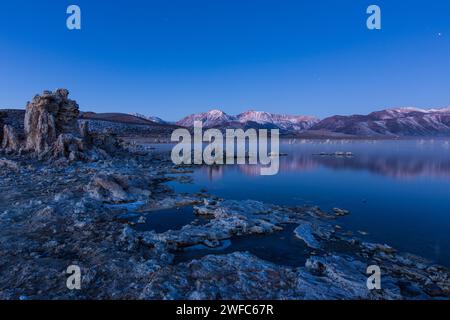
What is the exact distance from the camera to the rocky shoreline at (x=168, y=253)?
664 cm

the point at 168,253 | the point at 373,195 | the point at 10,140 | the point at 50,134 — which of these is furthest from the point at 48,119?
the point at 373,195

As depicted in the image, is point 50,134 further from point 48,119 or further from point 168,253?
point 168,253

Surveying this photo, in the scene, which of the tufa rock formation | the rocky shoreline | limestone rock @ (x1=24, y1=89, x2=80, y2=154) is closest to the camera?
the rocky shoreline

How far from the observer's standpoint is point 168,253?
8.87 meters

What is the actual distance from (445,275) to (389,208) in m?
8.76

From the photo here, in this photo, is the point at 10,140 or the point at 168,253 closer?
the point at 168,253

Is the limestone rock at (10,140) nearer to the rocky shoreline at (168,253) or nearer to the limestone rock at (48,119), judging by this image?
the limestone rock at (48,119)

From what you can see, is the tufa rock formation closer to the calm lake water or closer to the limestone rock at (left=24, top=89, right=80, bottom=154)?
the limestone rock at (left=24, top=89, right=80, bottom=154)

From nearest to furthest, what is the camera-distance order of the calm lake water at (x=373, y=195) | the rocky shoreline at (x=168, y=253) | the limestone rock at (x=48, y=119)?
the rocky shoreline at (x=168, y=253) < the calm lake water at (x=373, y=195) < the limestone rock at (x=48, y=119)

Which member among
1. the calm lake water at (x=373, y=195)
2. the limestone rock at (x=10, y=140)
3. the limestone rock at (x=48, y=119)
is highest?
the limestone rock at (x=48, y=119)

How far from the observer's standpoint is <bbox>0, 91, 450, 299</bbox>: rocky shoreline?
664 centimetres

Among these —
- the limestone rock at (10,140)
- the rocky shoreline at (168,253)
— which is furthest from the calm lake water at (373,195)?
the limestone rock at (10,140)

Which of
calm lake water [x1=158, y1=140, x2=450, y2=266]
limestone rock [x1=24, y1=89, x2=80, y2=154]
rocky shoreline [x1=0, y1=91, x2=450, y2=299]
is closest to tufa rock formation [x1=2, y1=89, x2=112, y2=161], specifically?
limestone rock [x1=24, y1=89, x2=80, y2=154]

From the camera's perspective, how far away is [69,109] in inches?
1297
